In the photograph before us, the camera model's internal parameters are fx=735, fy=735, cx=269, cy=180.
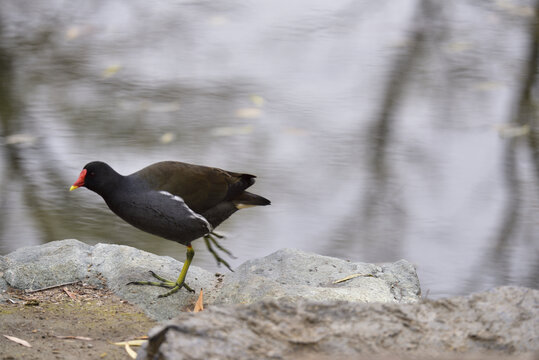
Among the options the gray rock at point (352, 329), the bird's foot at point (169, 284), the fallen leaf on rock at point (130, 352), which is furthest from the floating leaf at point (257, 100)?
the gray rock at point (352, 329)

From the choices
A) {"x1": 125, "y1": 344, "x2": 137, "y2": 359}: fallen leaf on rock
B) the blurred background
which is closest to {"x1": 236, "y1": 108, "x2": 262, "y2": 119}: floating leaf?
the blurred background

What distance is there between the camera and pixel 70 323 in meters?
2.83

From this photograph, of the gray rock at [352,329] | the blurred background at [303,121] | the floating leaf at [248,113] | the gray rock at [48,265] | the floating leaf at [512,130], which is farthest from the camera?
the floating leaf at [248,113]

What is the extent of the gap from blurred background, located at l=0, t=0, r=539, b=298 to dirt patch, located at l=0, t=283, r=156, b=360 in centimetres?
98

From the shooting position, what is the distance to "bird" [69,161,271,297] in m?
3.08

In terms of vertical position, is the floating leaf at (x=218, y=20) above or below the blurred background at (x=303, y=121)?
above

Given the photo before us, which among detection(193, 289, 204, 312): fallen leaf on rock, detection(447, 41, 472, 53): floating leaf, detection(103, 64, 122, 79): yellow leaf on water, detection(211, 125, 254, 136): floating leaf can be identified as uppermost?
detection(447, 41, 472, 53): floating leaf

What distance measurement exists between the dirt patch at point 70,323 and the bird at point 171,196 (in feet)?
0.69

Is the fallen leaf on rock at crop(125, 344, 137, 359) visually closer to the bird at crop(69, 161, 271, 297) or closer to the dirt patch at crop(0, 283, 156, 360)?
the dirt patch at crop(0, 283, 156, 360)

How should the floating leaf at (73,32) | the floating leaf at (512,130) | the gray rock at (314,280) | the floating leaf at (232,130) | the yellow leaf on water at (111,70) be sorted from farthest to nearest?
the floating leaf at (73,32) < the yellow leaf on water at (111,70) < the floating leaf at (512,130) < the floating leaf at (232,130) < the gray rock at (314,280)

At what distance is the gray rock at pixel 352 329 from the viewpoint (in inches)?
73.2

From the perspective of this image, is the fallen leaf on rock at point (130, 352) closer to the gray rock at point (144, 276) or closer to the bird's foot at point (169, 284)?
the gray rock at point (144, 276)

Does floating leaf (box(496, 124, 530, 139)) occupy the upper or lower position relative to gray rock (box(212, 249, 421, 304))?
upper

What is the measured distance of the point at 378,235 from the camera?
4.35 meters
